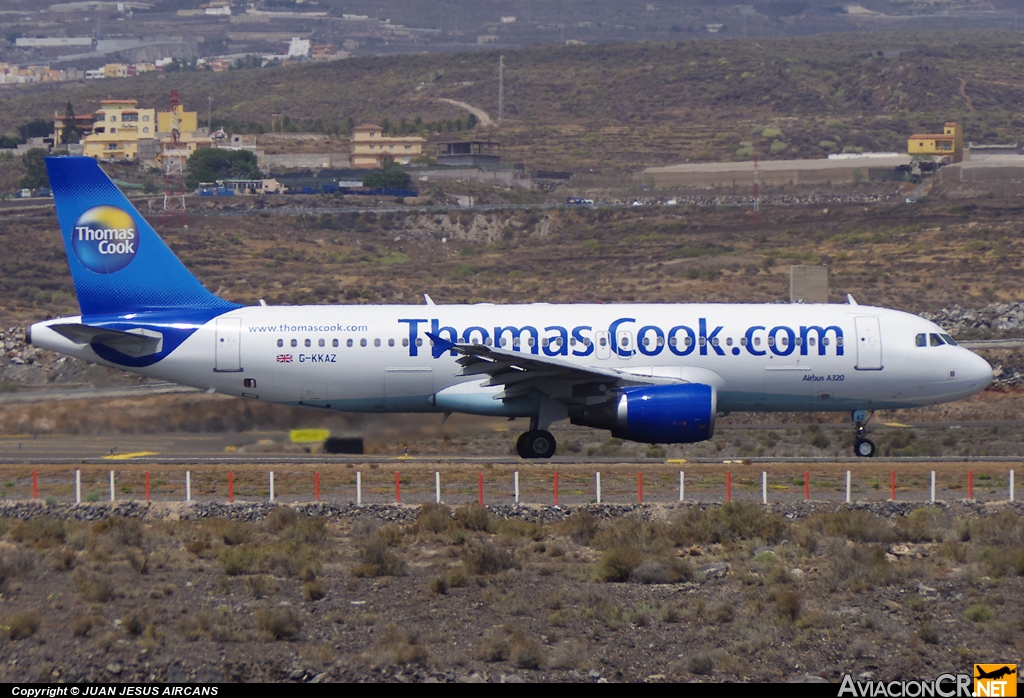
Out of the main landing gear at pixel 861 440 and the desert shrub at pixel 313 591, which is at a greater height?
the main landing gear at pixel 861 440

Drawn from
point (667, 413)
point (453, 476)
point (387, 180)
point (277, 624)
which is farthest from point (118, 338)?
point (387, 180)

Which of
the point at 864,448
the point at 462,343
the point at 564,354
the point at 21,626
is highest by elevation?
the point at 462,343

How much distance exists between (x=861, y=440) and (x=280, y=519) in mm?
15693

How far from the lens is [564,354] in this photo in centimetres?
3225

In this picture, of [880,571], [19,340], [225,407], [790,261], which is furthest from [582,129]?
[880,571]

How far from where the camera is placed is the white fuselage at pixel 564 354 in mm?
32094

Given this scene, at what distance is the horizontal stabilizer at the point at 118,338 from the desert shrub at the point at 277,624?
1477 cm

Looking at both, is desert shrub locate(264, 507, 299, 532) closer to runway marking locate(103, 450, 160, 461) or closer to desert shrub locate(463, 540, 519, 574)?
desert shrub locate(463, 540, 519, 574)

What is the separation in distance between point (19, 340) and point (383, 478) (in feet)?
122

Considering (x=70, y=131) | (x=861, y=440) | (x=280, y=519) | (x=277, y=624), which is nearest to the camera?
(x=277, y=624)

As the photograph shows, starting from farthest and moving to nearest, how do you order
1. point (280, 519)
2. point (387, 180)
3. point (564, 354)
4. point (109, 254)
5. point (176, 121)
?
point (176, 121) < point (387, 180) < point (109, 254) < point (564, 354) < point (280, 519)

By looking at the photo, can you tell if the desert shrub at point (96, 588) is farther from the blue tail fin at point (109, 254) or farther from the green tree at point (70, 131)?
the green tree at point (70, 131)

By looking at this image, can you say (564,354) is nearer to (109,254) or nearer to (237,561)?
(109,254)

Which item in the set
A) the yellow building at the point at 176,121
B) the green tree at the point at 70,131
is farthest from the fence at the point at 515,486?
the yellow building at the point at 176,121
